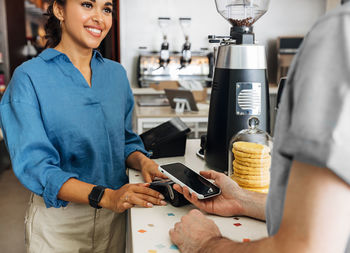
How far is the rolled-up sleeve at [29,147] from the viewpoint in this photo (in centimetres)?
113

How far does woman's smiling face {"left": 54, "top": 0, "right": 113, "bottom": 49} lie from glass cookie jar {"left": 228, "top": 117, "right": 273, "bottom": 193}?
0.72m

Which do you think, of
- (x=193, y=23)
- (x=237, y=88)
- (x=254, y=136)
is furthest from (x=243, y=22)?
(x=193, y=23)

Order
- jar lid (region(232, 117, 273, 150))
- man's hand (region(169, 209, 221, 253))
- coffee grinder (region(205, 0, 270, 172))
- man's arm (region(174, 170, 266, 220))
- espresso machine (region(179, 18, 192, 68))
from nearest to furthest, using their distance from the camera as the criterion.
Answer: man's hand (region(169, 209, 221, 253)) < man's arm (region(174, 170, 266, 220)) < jar lid (region(232, 117, 273, 150)) < coffee grinder (region(205, 0, 270, 172)) < espresso machine (region(179, 18, 192, 68))

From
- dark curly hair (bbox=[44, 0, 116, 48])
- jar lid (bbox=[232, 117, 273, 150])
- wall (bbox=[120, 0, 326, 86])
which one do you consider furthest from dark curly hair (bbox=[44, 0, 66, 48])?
A: wall (bbox=[120, 0, 326, 86])

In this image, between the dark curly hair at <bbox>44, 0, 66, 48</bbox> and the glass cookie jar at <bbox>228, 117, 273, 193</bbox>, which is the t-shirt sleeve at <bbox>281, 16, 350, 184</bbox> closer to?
the glass cookie jar at <bbox>228, 117, 273, 193</bbox>

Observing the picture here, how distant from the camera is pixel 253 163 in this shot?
108cm

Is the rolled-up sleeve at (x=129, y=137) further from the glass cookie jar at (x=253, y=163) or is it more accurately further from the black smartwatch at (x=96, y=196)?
the glass cookie jar at (x=253, y=163)

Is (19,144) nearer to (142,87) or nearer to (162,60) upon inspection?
(162,60)

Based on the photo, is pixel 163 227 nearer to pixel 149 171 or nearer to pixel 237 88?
pixel 149 171

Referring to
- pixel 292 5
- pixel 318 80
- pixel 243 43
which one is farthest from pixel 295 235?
pixel 292 5

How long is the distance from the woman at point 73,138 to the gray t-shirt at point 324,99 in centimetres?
67

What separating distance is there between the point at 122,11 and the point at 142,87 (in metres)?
1.21

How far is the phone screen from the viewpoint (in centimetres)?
98

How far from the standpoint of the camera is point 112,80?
152 cm
